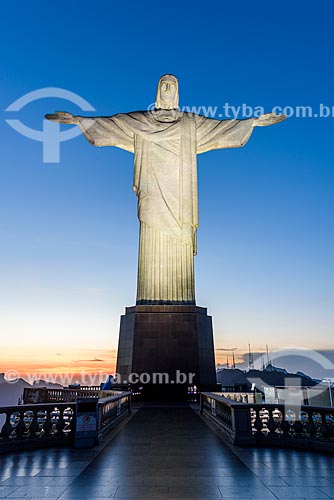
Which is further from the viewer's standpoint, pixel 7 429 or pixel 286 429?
pixel 286 429

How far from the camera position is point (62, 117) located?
16.0 m

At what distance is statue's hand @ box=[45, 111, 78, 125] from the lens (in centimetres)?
1584

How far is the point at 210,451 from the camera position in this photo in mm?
6254

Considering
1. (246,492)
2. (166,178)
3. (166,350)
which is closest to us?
(246,492)

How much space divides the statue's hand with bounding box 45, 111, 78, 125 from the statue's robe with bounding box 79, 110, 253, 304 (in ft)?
1.49

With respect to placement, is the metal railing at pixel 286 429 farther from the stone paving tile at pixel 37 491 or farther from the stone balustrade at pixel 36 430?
the stone paving tile at pixel 37 491

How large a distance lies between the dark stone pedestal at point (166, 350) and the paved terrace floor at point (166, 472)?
261 inches

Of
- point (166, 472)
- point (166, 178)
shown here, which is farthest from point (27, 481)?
point (166, 178)

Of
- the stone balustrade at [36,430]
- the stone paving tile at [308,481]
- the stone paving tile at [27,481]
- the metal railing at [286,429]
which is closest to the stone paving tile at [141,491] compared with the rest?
the stone paving tile at [27,481]

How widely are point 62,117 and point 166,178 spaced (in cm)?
514

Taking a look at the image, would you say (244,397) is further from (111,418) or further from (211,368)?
(111,418)

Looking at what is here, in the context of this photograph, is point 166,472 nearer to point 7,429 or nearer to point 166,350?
point 7,429

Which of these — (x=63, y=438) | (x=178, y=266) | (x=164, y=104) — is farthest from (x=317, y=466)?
(x=164, y=104)

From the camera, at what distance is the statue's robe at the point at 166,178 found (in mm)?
15703
